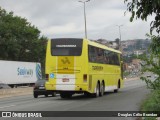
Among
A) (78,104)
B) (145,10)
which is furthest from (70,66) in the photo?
(145,10)

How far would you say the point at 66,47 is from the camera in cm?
2794

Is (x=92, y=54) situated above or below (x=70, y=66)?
above

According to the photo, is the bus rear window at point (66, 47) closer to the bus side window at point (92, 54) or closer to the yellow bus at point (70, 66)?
the yellow bus at point (70, 66)

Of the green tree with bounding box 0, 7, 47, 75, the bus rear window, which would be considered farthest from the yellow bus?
the green tree with bounding box 0, 7, 47, 75

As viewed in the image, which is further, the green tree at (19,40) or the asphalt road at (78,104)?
the green tree at (19,40)

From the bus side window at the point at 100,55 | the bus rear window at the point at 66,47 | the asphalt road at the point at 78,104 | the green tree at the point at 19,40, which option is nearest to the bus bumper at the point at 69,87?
the asphalt road at the point at 78,104

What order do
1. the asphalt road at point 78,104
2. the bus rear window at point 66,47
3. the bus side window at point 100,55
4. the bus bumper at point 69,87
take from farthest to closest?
1. the bus side window at point 100,55
2. the bus rear window at point 66,47
3. the bus bumper at point 69,87
4. the asphalt road at point 78,104

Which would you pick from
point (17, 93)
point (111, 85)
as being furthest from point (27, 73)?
point (111, 85)

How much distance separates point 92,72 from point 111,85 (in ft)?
22.6

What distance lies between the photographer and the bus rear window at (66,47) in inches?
1093

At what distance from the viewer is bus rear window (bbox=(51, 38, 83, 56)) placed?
2777 cm

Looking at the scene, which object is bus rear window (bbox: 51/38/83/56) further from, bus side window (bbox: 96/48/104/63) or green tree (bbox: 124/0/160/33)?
green tree (bbox: 124/0/160/33)

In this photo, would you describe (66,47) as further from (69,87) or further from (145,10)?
(145,10)

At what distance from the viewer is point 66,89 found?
27516 millimetres
